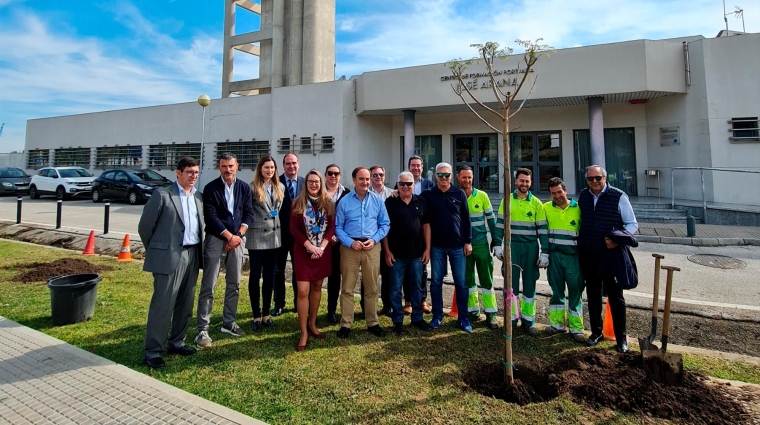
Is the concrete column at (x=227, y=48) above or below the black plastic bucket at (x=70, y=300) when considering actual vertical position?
above

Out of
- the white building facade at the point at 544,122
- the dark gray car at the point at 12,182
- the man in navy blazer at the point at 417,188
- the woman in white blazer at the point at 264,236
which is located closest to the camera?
the woman in white blazer at the point at 264,236

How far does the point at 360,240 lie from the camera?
4.25 metres

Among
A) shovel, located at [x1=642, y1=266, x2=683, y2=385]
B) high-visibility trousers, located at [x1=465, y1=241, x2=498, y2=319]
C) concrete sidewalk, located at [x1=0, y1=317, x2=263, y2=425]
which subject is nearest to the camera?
concrete sidewalk, located at [x1=0, y1=317, x2=263, y2=425]

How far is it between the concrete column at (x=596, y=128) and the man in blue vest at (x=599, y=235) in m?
11.6

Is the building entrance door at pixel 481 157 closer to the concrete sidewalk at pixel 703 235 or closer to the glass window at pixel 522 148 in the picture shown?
the glass window at pixel 522 148

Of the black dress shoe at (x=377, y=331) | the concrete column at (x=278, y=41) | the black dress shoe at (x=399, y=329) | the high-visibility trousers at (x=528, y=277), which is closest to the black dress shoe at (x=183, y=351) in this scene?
the black dress shoe at (x=377, y=331)

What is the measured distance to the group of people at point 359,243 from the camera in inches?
152

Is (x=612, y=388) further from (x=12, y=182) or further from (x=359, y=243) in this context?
(x=12, y=182)

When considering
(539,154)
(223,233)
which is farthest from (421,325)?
(539,154)

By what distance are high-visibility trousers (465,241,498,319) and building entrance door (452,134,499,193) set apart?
13.5m

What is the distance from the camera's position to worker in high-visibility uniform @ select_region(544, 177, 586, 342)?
13.8ft

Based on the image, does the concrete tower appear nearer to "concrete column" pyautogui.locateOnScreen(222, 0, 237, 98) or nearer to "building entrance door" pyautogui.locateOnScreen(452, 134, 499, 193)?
"concrete column" pyautogui.locateOnScreen(222, 0, 237, 98)

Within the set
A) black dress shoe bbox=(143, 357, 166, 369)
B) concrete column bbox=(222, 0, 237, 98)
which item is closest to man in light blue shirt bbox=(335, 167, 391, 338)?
black dress shoe bbox=(143, 357, 166, 369)

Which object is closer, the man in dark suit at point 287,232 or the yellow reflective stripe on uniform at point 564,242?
the yellow reflective stripe on uniform at point 564,242
